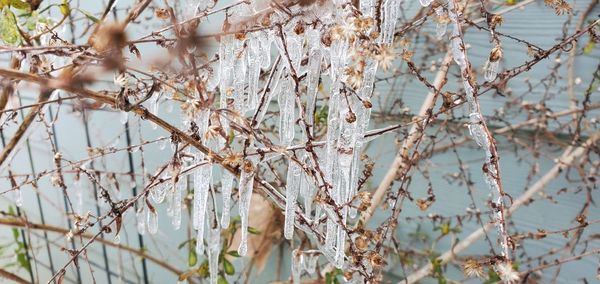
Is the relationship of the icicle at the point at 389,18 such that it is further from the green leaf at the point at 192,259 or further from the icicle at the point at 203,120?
the green leaf at the point at 192,259

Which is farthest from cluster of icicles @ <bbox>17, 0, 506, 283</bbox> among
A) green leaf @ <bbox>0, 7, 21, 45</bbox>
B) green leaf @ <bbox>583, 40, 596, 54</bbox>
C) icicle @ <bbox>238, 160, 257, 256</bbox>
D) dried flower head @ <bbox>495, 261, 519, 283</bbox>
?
green leaf @ <bbox>583, 40, 596, 54</bbox>

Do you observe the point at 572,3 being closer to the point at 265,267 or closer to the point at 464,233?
the point at 464,233

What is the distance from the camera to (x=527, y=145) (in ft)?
5.86

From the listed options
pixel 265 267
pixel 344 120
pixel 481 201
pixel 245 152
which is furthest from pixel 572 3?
pixel 265 267

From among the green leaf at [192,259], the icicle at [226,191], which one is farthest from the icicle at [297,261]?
the green leaf at [192,259]

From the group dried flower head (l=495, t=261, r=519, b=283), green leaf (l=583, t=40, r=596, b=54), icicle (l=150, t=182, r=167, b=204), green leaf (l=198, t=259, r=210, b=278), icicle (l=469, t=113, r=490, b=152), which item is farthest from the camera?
green leaf (l=198, t=259, r=210, b=278)

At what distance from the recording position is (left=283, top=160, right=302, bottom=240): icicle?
→ 1.00 m

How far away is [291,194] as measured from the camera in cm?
101

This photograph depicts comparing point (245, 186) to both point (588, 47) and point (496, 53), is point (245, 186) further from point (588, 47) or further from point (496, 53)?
point (588, 47)

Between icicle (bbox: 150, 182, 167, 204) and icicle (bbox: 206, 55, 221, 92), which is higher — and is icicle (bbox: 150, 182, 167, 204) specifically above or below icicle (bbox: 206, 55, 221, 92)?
below

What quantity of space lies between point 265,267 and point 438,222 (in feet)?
2.50

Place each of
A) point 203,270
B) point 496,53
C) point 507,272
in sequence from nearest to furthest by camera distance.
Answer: point 507,272, point 496,53, point 203,270

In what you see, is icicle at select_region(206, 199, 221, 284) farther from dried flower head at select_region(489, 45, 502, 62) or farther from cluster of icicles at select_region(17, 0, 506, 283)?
dried flower head at select_region(489, 45, 502, 62)

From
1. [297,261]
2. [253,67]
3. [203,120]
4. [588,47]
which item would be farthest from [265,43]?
[588,47]
